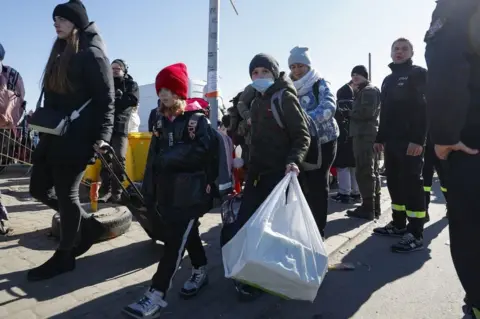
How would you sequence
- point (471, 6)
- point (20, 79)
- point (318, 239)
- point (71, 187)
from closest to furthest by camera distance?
point (471, 6) < point (318, 239) < point (71, 187) < point (20, 79)

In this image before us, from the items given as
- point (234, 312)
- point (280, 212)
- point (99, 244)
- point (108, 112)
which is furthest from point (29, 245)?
point (280, 212)

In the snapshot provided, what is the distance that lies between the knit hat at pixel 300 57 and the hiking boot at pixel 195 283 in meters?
2.04

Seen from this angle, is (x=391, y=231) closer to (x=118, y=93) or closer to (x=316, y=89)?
(x=316, y=89)

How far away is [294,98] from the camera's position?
291 cm

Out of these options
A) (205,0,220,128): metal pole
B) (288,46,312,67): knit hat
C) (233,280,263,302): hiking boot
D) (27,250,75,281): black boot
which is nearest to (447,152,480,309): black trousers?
(233,280,263,302): hiking boot

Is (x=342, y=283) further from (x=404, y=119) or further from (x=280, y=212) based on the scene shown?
(x=404, y=119)

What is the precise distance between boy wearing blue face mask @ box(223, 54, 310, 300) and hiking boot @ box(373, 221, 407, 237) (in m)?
2.17

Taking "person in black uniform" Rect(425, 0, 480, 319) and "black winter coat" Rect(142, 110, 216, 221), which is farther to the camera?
"black winter coat" Rect(142, 110, 216, 221)

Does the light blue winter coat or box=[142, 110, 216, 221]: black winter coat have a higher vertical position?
the light blue winter coat

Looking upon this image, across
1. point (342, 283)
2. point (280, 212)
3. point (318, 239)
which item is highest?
point (280, 212)

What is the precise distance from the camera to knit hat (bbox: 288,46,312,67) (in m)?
3.62

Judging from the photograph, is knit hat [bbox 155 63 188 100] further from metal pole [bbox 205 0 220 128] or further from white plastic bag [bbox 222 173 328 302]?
metal pole [bbox 205 0 220 128]

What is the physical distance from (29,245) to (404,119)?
3.98m

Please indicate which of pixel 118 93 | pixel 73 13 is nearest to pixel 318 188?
pixel 73 13
